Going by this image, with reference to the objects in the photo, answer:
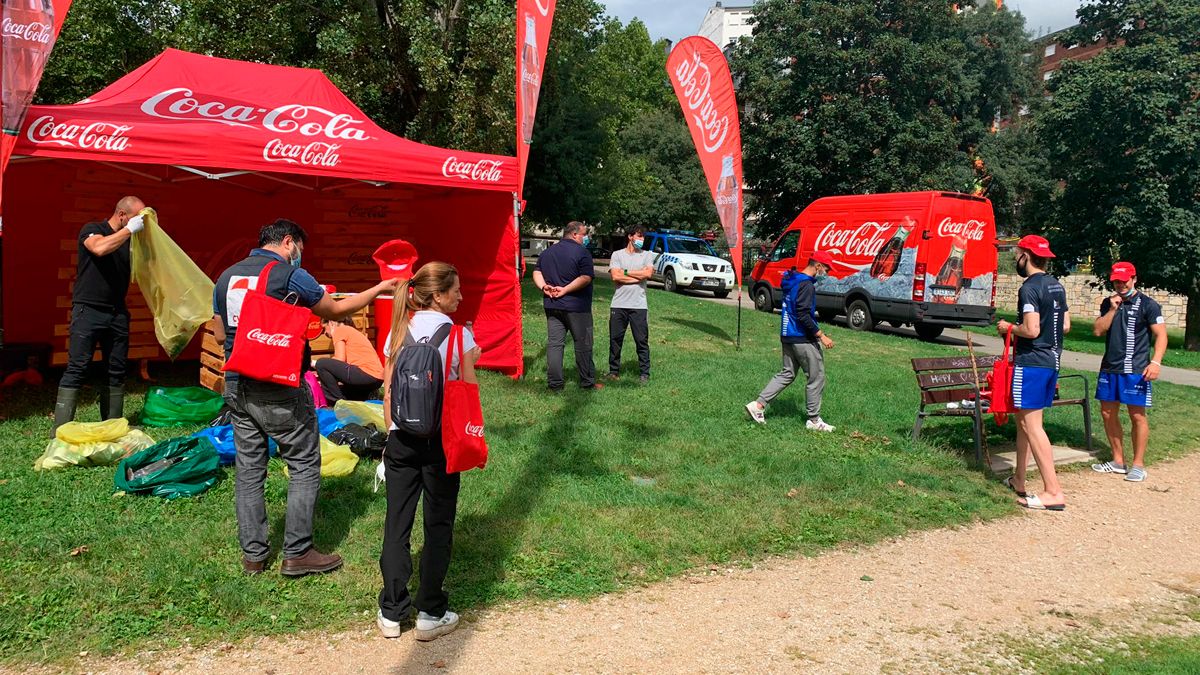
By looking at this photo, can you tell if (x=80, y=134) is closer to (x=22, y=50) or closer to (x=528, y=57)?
(x=22, y=50)

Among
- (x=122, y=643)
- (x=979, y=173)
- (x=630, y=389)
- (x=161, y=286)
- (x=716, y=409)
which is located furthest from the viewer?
(x=979, y=173)

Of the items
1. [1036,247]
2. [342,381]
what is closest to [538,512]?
[342,381]

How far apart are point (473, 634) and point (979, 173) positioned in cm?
3794

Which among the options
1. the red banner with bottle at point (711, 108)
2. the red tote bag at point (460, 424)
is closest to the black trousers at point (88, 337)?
the red tote bag at point (460, 424)

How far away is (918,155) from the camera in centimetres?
2678

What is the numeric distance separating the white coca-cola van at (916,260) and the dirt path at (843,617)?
10.1 meters

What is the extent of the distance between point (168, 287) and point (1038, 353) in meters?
6.53

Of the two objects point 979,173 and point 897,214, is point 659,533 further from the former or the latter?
point 979,173

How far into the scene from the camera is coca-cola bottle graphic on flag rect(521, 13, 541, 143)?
8.16m

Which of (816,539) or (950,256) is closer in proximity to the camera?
(816,539)

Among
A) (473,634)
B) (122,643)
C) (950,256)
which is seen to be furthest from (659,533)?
(950,256)

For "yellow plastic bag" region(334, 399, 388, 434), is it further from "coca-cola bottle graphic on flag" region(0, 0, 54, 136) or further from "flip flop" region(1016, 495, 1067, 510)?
"flip flop" region(1016, 495, 1067, 510)

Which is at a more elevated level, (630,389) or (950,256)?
(950,256)

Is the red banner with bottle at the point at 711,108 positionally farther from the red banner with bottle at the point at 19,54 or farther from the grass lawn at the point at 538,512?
the red banner with bottle at the point at 19,54
